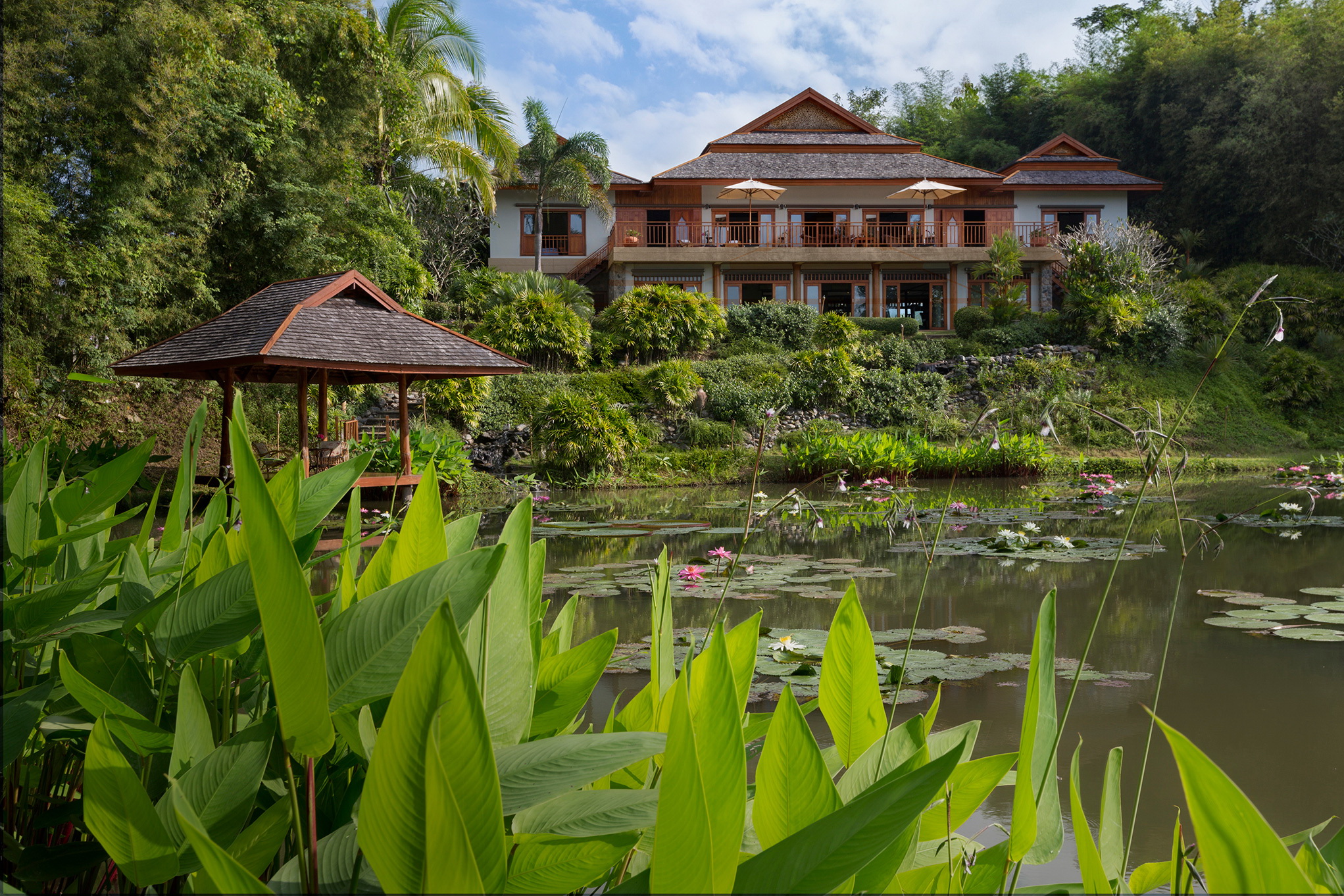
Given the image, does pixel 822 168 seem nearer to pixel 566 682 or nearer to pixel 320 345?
pixel 320 345

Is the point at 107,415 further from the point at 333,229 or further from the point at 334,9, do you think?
the point at 334,9

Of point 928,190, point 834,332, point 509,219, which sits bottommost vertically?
point 834,332

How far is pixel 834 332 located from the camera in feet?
69.3

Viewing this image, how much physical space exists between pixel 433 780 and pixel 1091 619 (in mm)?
4822

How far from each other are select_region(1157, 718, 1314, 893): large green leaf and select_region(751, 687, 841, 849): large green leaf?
228 millimetres

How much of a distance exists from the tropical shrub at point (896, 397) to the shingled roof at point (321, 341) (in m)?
10.8

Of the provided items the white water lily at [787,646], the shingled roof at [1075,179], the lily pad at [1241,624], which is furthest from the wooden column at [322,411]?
the shingled roof at [1075,179]

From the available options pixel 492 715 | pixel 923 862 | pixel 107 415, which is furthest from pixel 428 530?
pixel 107 415

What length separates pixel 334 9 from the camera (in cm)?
1469

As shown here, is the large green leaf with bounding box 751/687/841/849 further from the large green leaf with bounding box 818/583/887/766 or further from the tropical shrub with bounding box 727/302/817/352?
the tropical shrub with bounding box 727/302/817/352

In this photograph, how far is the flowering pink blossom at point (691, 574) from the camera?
5543 mm

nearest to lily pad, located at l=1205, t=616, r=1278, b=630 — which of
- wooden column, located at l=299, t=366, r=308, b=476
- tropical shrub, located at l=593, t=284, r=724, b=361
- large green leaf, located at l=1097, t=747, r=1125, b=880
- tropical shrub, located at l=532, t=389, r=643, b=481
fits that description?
large green leaf, located at l=1097, t=747, r=1125, b=880

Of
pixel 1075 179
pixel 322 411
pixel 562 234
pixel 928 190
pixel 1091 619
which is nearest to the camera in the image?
pixel 1091 619

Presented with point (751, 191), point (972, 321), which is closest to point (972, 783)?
point (751, 191)
